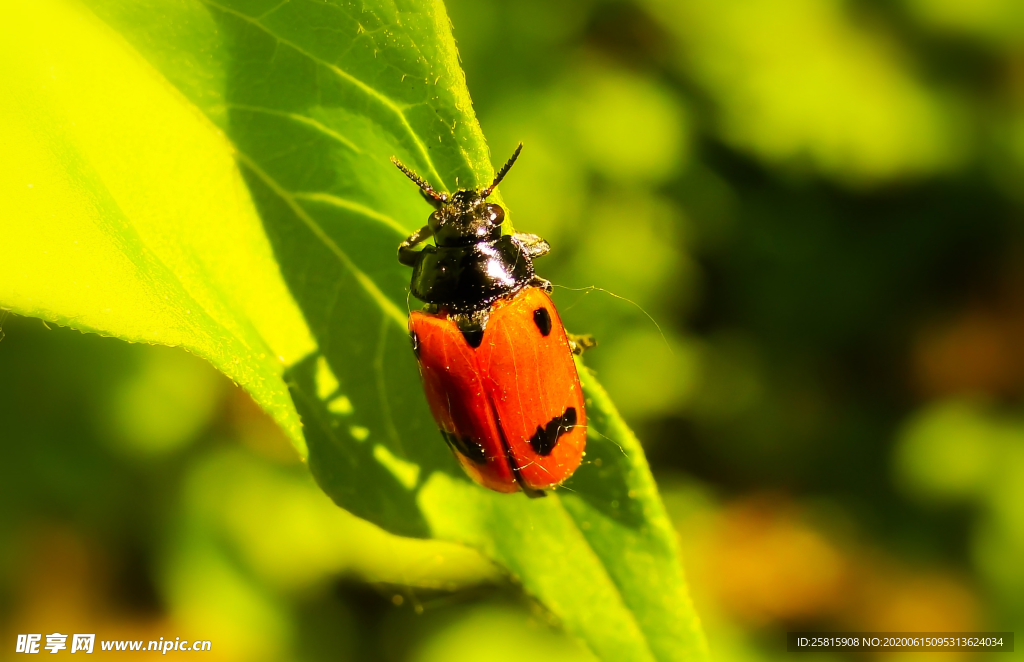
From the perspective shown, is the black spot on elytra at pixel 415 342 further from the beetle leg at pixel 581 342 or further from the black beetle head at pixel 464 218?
the beetle leg at pixel 581 342

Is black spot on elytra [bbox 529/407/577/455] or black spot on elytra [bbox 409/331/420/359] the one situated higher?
black spot on elytra [bbox 409/331/420/359]

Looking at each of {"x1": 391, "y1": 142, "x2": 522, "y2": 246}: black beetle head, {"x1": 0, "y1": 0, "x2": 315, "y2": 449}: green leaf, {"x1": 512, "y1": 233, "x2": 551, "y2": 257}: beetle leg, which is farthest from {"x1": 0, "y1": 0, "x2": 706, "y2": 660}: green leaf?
{"x1": 512, "y1": 233, "x2": 551, "y2": 257}: beetle leg

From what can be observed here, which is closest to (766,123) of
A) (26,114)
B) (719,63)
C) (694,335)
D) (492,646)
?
(719,63)

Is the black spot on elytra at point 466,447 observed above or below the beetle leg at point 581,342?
below

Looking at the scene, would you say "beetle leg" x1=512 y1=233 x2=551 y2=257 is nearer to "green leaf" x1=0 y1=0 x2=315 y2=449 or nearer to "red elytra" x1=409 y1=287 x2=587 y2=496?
"red elytra" x1=409 y1=287 x2=587 y2=496

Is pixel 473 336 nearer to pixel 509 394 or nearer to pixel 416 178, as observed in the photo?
pixel 509 394

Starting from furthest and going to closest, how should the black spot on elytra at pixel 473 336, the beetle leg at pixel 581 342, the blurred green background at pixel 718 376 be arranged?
the blurred green background at pixel 718 376, the beetle leg at pixel 581 342, the black spot on elytra at pixel 473 336

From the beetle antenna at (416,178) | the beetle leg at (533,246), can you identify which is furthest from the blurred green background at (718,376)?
the beetle antenna at (416,178)
